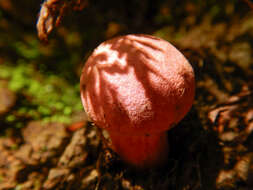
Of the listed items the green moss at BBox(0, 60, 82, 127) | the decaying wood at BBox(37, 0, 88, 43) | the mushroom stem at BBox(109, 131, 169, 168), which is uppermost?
the decaying wood at BBox(37, 0, 88, 43)

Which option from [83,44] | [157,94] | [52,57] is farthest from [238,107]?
[52,57]

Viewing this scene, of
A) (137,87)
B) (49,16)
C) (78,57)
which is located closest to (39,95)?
(78,57)

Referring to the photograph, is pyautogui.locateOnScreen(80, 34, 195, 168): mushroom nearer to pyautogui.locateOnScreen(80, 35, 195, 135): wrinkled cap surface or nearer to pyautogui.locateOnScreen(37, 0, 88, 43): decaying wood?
pyautogui.locateOnScreen(80, 35, 195, 135): wrinkled cap surface

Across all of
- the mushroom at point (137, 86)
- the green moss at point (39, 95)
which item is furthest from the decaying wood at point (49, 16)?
the green moss at point (39, 95)

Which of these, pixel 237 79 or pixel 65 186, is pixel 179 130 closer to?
pixel 237 79

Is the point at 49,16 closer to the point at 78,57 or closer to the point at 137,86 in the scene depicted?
the point at 137,86

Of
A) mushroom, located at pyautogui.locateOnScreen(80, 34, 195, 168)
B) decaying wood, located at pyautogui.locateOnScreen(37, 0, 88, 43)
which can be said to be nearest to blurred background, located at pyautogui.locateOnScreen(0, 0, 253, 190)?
mushroom, located at pyautogui.locateOnScreen(80, 34, 195, 168)

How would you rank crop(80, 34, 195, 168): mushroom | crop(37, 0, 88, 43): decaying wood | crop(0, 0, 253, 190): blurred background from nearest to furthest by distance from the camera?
crop(80, 34, 195, 168): mushroom → crop(37, 0, 88, 43): decaying wood → crop(0, 0, 253, 190): blurred background
